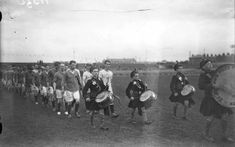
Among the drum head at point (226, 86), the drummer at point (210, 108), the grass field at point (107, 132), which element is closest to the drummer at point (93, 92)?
the grass field at point (107, 132)

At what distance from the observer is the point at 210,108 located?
5684 millimetres

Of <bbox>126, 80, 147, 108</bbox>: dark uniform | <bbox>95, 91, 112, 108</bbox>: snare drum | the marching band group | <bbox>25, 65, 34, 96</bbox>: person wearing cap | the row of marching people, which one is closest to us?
the marching band group

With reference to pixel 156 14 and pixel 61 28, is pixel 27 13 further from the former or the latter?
pixel 156 14

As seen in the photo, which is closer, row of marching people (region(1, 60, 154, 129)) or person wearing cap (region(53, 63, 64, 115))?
row of marching people (region(1, 60, 154, 129))

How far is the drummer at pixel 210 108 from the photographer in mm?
5555

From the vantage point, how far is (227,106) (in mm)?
5496

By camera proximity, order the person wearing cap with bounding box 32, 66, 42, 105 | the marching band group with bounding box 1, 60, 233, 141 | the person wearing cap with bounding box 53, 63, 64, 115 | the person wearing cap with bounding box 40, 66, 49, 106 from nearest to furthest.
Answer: the marching band group with bounding box 1, 60, 233, 141, the person wearing cap with bounding box 53, 63, 64, 115, the person wearing cap with bounding box 40, 66, 49, 106, the person wearing cap with bounding box 32, 66, 42, 105

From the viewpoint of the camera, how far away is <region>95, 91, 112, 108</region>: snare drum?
6.47 metres

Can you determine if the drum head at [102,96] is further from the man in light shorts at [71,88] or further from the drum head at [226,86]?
the drum head at [226,86]

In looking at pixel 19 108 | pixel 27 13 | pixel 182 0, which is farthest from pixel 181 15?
pixel 19 108

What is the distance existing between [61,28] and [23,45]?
3.07 ft

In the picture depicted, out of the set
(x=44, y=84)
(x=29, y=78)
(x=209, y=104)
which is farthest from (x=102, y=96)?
(x=29, y=78)

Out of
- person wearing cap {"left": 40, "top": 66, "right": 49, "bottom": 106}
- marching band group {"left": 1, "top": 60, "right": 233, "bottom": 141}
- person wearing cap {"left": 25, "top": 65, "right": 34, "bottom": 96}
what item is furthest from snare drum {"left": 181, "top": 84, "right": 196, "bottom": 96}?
person wearing cap {"left": 25, "top": 65, "right": 34, "bottom": 96}

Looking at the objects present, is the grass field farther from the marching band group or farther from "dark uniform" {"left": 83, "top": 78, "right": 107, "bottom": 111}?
"dark uniform" {"left": 83, "top": 78, "right": 107, "bottom": 111}
